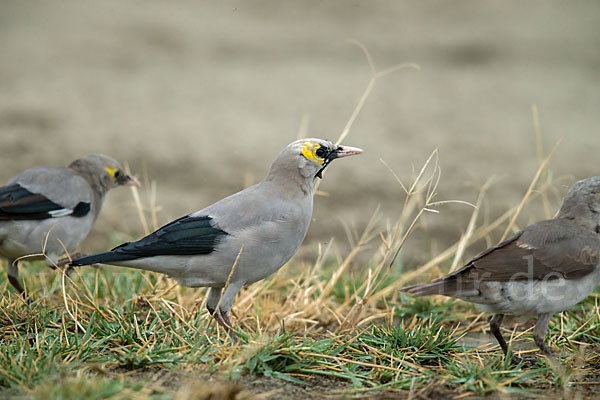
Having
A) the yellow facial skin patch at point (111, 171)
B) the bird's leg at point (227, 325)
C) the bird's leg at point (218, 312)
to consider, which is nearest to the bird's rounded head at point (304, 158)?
the bird's leg at point (218, 312)

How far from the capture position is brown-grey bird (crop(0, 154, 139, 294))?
498 cm

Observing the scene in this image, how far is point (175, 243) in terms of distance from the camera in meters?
4.16

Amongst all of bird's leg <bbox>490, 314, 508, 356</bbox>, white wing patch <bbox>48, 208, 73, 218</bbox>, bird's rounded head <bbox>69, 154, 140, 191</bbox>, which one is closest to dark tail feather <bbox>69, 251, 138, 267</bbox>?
white wing patch <bbox>48, 208, 73, 218</bbox>

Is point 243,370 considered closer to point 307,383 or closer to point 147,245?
point 307,383

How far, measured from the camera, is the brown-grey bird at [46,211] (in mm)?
4980

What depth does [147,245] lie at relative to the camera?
4.12 m

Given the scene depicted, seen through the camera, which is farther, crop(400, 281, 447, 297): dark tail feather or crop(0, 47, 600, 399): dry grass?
crop(400, 281, 447, 297): dark tail feather

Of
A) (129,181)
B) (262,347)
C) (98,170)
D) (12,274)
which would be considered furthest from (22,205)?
(262,347)

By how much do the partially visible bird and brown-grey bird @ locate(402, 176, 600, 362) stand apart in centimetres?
80

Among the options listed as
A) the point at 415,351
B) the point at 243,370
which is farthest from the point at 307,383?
the point at 415,351

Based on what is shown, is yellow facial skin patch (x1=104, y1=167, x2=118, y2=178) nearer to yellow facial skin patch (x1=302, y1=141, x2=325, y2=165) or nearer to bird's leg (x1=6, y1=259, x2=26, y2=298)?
bird's leg (x1=6, y1=259, x2=26, y2=298)

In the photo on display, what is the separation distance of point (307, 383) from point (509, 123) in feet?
29.3

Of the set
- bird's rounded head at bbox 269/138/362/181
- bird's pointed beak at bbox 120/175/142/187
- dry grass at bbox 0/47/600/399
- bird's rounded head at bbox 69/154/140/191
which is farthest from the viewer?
bird's pointed beak at bbox 120/175/142/187

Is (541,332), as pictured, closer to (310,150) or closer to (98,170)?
(310,150)
